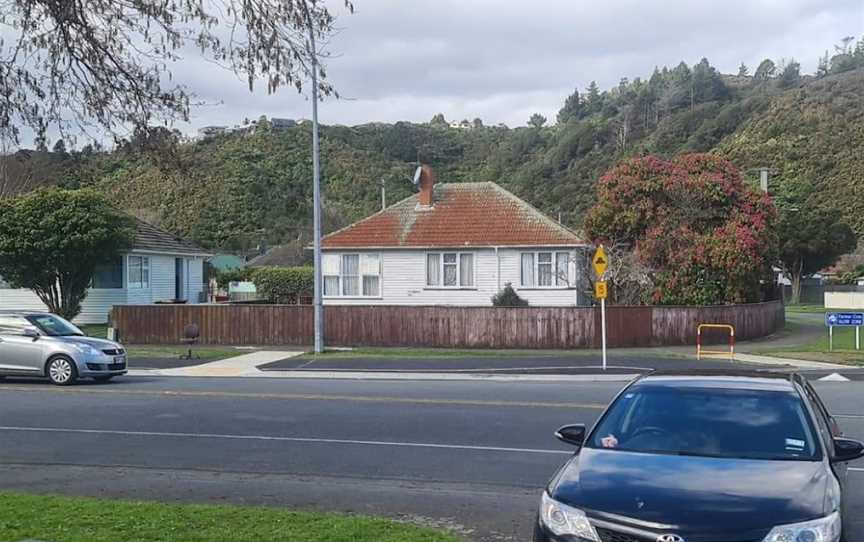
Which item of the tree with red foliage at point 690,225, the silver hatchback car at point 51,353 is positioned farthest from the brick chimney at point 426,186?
the silver hatchback car at point 51,353

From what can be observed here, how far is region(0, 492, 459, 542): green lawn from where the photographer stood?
24.0 ft

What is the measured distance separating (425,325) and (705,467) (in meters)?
25.0

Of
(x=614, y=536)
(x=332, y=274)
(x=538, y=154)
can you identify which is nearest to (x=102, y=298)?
(x=332, y=274)

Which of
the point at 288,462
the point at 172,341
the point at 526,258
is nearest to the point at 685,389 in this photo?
the point at 288,462

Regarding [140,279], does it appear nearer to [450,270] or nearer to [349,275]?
[349,275]

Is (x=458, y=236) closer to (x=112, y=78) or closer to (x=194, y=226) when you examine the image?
(x=112, y=78)

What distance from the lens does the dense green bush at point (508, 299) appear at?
119 feet

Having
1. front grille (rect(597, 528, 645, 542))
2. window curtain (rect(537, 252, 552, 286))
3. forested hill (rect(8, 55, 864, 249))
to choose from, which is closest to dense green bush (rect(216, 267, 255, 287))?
forested hill (rect(8, 55, 864, 249))

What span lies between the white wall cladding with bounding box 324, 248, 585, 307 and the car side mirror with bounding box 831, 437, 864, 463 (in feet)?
97.7

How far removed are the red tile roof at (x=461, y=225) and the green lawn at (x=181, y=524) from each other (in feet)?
94.6

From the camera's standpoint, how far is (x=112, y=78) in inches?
413

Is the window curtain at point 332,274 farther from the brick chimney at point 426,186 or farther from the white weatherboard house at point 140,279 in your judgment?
the white weatherboard house at point 140,279

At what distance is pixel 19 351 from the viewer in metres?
20.7

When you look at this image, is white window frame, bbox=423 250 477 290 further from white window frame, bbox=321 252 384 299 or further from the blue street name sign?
the blue street name sign
